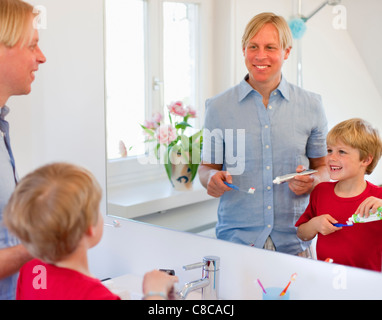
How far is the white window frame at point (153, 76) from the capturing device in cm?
160

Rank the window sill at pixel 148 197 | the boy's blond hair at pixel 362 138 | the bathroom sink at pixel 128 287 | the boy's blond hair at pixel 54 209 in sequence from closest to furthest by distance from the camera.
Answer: the boy's blond hair at pixel 54 209 < the boy's blond hair at pixel 362 138 < the bathroom sink at pixel 128 287 < the window sill at pixel 148 197

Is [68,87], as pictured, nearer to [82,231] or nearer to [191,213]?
[191,213]

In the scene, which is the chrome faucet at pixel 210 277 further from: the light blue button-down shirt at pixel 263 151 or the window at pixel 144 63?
the window at pixel 144 63

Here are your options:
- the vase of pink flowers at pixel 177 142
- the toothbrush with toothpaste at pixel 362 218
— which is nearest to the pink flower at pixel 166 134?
the vase of pink flowers at pixel 177 142

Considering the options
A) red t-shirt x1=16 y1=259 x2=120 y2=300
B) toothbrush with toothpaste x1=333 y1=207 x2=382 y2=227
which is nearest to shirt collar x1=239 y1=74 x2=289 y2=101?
toothbrush with toothpaste x1=333 y1=207 x2=382 y2=227

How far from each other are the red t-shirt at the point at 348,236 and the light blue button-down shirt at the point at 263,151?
60 mm

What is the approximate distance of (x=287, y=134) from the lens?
145cm

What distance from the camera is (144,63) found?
1786mm

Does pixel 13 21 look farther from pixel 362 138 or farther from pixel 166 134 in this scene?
pixel 362 138

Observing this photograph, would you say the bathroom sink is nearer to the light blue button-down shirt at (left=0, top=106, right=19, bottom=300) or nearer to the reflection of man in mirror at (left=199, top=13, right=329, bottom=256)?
the reflection of man in mirror at (left=199, top=13, right=329, bottom=256)

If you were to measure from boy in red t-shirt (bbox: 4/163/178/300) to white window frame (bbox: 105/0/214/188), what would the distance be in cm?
64

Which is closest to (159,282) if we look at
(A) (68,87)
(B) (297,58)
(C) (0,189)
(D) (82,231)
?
(D) (82,231)

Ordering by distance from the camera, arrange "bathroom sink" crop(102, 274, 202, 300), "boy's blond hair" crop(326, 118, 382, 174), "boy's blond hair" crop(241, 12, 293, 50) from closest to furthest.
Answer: "boy's blond hair" crop(326, 118, 382, 174)
"boy's blond hair" crop(241, 12, 293, 50)
"bathroom sink" crop(102, 274, 202, 300)

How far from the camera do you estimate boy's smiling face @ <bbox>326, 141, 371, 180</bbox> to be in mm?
1307
